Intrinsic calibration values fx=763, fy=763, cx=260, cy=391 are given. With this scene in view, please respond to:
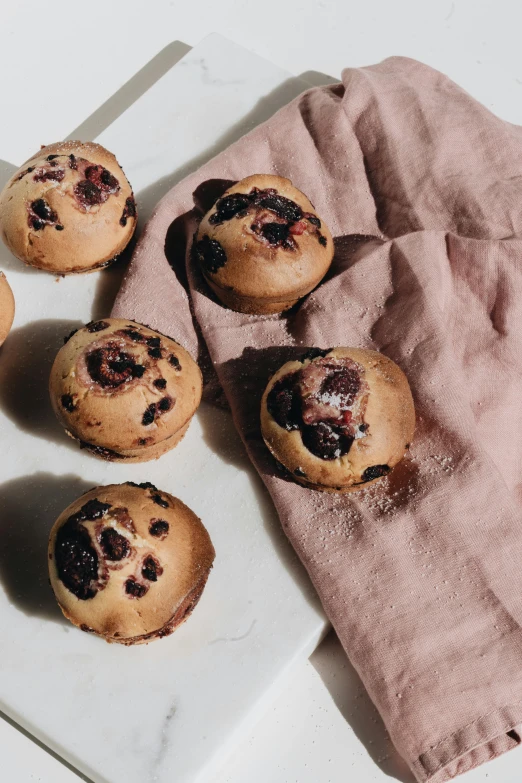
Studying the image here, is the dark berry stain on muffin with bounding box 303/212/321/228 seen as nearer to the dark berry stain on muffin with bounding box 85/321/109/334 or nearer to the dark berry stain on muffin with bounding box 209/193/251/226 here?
the dark berry stain on muffin with bounding box 209/193/251/226

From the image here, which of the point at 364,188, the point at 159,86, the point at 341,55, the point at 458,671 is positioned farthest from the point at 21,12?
the point at 458,671

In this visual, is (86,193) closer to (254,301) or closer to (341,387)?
(254,301)

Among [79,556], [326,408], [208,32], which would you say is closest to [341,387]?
[326,408]

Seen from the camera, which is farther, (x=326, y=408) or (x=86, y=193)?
(x=86, y=193)

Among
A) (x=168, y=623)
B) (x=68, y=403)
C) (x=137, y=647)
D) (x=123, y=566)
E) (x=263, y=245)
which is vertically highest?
(x=263, y=245)

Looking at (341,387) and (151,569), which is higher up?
(341,387)

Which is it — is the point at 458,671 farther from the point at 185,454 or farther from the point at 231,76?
the point at 231,76
